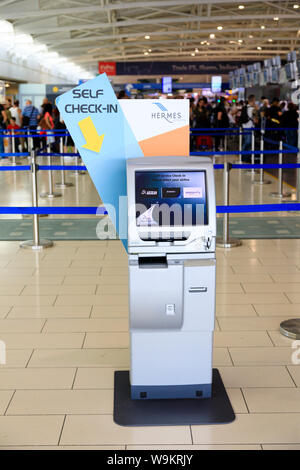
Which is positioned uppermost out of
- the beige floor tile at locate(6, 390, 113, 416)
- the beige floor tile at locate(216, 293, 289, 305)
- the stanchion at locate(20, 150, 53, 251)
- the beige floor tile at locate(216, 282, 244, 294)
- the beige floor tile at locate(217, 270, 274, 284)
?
the stanchion at locate(20, 150, 53, 251)

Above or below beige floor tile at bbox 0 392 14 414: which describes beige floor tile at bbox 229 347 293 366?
above

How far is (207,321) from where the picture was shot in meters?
3.16

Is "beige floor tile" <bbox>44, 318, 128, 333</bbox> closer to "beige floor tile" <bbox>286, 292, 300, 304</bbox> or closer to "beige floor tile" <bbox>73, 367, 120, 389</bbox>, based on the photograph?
"beige floor tile" <bbox>73, 367, 120, 389</bbox>

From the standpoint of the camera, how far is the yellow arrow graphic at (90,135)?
11.0 feet

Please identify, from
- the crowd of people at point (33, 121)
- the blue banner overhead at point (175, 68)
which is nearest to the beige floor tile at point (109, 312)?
the crowd of people at point (33, 121)

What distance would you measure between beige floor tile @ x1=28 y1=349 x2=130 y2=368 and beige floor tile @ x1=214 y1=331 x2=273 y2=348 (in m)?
0.66

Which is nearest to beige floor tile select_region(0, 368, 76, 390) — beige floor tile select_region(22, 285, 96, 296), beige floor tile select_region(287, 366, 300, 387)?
beige floor tile select_region(287, 366, 300, 387)

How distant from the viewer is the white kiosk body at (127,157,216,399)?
9.84ft

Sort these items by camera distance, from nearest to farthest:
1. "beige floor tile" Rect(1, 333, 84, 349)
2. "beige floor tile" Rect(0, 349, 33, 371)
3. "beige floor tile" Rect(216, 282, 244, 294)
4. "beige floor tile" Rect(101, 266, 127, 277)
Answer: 1. "beige floor tile" Rect(0, 349, 33, 371)
2. "beige floor tile" Rect(1, 333, 84, 349)
3. "beige floor tile" Rect(216, 282, 244, 294)
4. "beige floor tile" Rect(101, 266, 127, 277)

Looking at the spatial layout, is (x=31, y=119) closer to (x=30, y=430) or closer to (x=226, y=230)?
(x=226, y=230)

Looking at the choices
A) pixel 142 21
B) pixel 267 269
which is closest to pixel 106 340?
pixel 267 269

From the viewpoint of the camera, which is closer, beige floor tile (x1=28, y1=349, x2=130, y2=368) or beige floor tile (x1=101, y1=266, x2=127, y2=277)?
beige floor tile (x1=28, y1=349, x2=130, y2=368)

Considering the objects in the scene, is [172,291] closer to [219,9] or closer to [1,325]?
[1,325]

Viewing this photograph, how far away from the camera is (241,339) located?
4223 mm
